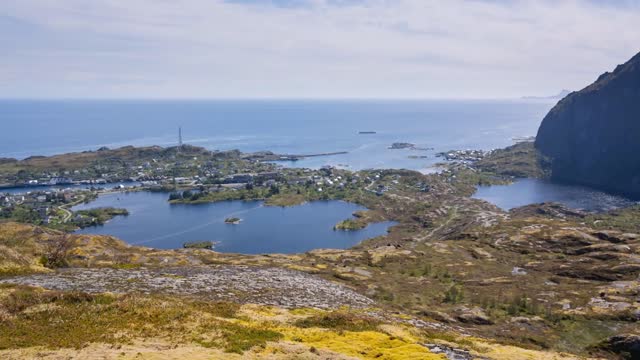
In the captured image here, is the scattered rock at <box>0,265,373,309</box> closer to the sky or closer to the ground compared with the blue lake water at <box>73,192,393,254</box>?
closer to the sky

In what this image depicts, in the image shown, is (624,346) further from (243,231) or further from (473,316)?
(243,231)

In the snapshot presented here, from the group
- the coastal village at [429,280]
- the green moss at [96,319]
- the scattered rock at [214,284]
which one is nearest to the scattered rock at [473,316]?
the coastal village at [429,280]

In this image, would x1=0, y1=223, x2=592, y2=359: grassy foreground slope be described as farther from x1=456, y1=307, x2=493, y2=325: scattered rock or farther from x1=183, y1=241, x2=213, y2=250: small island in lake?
x1=183, y1=241, x2=213, y2=250: small island in lake

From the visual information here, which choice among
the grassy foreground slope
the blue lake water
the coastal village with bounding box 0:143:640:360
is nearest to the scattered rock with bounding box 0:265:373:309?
the coastal village with bounding box 0:143:640:360

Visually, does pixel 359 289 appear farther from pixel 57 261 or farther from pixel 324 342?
pixel 57 261

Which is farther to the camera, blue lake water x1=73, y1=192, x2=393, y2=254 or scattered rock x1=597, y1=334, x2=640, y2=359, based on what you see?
blue lake water x1=73, y1=192, x2=393, y2=254

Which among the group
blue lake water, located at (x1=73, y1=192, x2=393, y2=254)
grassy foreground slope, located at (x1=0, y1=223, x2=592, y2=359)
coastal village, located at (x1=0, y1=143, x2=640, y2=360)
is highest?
grassy foreground slope, located at (x1=0, y1=223, x2=592, y2=359)

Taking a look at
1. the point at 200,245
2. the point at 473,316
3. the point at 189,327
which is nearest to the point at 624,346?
the point at 473,316

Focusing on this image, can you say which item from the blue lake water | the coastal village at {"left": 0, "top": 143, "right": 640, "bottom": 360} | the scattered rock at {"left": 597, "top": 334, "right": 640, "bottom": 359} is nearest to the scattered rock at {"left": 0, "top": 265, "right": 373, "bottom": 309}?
the coastal village at {"left": 0, "top": 143, "right": 640, "bottom": 360}

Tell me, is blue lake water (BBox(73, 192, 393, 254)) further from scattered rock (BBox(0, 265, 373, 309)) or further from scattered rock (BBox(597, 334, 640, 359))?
scattered rock (BBox(597, 334, 640, 359))

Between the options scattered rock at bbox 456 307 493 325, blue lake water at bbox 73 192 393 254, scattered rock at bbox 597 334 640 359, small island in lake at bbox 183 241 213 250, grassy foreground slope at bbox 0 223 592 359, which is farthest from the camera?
blue lake water at bbox 73 192 393 254

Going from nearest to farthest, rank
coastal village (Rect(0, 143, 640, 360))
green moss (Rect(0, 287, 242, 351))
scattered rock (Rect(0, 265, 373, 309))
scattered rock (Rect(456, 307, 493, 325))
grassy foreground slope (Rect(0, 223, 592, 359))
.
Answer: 1. grassy foreground slope (Rect(0, 223, 592, 359))
2. green moss (Rect(0, 287, 242, 351))
3. scattered rock (Rect(0, 265, 373, 309))
4. coastal village (Rect(0, 143, 640, 360))
5. scattered rock (Rect(456, 307, 493, 325))
